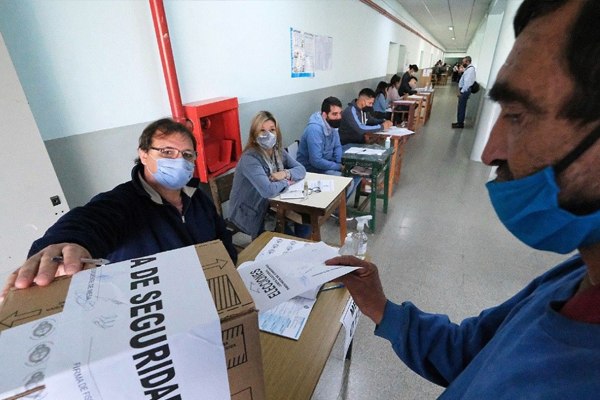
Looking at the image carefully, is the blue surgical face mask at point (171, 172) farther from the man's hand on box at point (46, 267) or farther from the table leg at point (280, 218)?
the table leg at point (280, 218)

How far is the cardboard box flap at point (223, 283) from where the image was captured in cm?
38

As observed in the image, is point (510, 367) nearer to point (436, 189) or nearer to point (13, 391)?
point (13, 391)

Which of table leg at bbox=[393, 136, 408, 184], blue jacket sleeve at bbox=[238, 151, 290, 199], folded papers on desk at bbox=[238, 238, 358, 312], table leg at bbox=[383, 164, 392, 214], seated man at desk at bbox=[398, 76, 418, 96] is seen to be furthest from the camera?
seated man at desk at bbox=[398, 76, 418, 96]

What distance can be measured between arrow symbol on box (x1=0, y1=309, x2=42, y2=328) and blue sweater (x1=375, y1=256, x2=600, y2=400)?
0.68m

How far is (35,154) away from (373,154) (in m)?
2.58

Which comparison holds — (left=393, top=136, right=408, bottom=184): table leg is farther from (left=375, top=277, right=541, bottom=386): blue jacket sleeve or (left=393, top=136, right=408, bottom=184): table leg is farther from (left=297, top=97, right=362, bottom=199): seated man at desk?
(left=375, top=277, right=541, bottom=386): blue jacket sleeve

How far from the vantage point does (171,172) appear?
4.07ft

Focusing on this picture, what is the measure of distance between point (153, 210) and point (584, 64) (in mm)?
1310

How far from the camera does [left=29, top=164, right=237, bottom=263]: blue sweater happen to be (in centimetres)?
76

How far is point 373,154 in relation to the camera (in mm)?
2926

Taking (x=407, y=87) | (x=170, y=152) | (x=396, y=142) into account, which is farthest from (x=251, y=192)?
(x=407, y=87)

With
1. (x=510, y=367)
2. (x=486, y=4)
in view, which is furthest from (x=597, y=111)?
(x=486, y=4)

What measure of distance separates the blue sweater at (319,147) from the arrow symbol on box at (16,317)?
2698 mm

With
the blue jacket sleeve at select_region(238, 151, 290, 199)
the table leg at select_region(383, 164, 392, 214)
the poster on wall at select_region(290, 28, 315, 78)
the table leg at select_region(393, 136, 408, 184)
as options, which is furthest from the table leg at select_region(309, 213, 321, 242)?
the table leg at select_region(393, 136, 408, 184)
